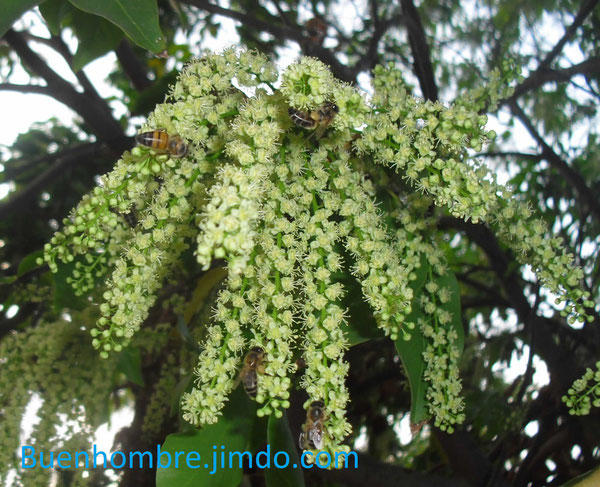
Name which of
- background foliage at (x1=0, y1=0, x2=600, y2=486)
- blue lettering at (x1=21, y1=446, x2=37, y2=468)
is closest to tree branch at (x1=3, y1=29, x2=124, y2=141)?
background foliage at (x1=0, y1=0, x2=600, y2=486)

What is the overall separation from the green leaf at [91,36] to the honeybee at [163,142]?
1.48 feet

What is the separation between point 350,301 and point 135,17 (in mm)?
623

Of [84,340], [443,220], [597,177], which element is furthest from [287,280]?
[597,177]

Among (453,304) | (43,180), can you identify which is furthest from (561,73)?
(43,180)

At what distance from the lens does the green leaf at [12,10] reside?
84cm

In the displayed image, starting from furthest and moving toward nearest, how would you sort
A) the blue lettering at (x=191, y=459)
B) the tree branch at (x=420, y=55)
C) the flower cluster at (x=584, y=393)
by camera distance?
the tree branch at (x=420, y=55)
the blue lettering at (x=191, y=459)
the flower cluster at (x=584, y=393)

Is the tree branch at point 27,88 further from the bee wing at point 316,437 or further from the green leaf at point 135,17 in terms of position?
the bee wing at point 316,437

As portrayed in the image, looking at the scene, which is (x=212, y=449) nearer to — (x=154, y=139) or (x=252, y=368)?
(x=252, y=368)

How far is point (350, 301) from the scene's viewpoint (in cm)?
106

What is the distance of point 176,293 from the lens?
80.9 inches

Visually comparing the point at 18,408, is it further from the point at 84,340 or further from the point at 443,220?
the point at 443,220

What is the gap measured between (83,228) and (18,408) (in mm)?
956

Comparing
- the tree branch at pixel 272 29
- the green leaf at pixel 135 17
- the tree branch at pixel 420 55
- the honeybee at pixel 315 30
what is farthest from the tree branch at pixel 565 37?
the green leaf at pixel 135 17

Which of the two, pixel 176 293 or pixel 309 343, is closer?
pixel 309 343
